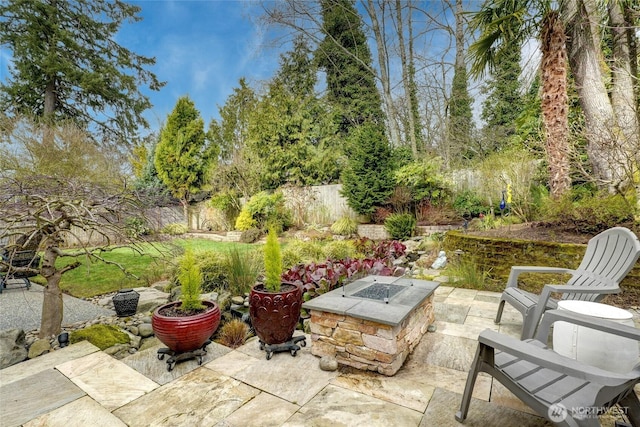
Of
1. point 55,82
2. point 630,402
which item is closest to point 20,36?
point 55,82

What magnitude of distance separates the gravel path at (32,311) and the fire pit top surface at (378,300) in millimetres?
3406

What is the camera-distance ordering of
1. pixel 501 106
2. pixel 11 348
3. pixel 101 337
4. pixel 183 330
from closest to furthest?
pixel 183 330
pixel 11 348
pixel 101 337
pixel 501 106

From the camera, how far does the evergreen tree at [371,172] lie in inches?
360

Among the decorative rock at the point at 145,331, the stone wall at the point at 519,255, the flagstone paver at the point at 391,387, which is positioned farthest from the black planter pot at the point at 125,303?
the stone wall at the point at 519,255

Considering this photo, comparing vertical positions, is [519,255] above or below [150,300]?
above

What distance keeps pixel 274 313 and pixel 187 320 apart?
2.20 feet

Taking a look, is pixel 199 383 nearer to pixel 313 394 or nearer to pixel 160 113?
pixel 313 394

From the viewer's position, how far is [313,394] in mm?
1954

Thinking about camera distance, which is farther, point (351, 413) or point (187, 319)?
point (187, 319)

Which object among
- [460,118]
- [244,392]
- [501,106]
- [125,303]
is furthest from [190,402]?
[501,106]

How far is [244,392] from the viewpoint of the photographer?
199 centimetres

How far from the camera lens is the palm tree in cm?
527

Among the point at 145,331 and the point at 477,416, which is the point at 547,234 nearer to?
the point at 477,416

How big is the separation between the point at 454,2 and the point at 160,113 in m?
13.9
